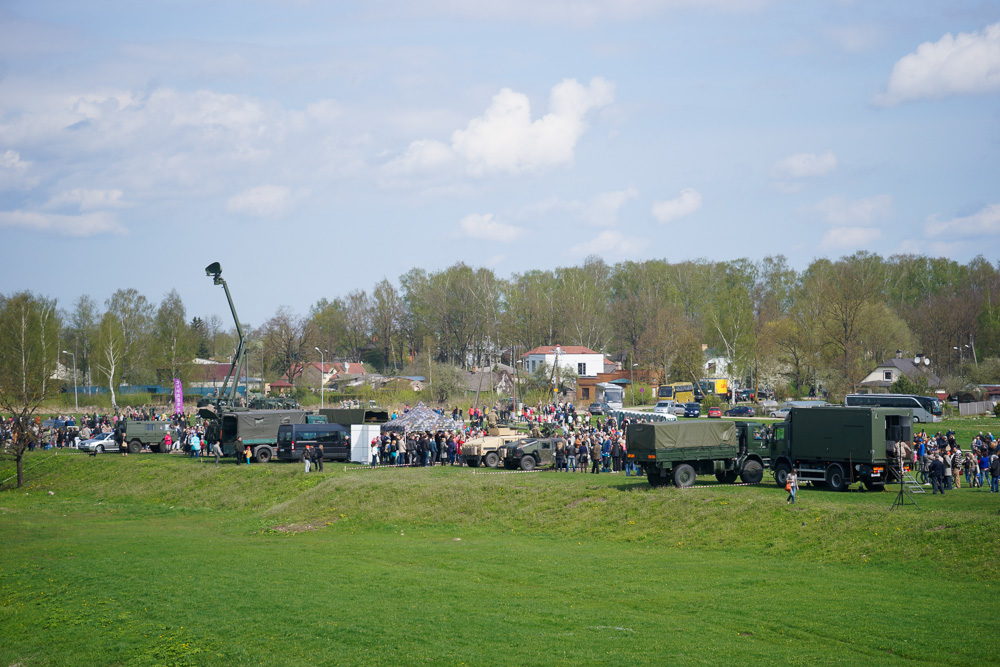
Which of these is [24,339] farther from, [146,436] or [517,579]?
[517,579]

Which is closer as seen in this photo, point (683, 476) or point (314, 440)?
point (683, 476)

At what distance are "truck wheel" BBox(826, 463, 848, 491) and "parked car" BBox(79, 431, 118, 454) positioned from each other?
44.7m

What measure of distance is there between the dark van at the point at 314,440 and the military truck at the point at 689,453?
64.1ft

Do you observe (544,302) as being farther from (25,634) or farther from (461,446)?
(25,634)

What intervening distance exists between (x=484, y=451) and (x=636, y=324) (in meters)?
84.0

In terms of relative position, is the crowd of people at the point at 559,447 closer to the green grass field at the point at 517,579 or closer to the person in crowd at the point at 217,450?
the person in crowd at the point at 217,450

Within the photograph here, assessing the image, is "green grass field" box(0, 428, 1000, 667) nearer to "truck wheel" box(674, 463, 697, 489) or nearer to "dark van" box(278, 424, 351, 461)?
"truck wheel" box(674, 463, 697, 489)

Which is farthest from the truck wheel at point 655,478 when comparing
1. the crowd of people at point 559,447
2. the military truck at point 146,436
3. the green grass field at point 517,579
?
the military truck at point 146,436

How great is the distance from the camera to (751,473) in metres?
31.8

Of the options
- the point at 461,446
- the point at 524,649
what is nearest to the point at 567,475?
the point at 461,446

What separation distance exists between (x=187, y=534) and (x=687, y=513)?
1821 cm

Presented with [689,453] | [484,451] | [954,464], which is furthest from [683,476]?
[484,451]

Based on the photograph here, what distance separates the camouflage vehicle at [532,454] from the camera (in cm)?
3972

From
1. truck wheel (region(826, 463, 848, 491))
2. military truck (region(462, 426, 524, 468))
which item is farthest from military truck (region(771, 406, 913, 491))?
military truck (region(462, 426, 524, 468))
